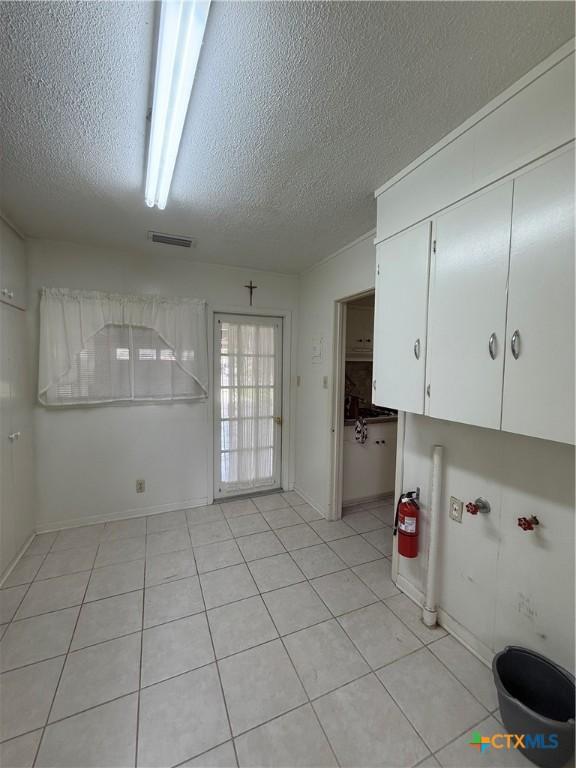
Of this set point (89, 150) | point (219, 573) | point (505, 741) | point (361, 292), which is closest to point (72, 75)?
point (89, 150)

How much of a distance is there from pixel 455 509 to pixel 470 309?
1.10 metres

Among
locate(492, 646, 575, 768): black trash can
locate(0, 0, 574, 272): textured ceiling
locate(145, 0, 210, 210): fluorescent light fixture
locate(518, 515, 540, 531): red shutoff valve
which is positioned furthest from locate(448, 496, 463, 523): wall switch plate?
locate(145, 0, 210, 210): fluorescent light fixture

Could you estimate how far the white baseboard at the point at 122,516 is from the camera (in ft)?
8.87

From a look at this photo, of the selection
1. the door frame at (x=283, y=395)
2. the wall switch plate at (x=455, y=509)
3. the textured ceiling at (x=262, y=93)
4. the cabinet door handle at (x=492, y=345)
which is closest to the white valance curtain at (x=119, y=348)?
the door frame at (x=283, y=395)

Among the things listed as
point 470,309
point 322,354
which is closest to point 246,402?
point 322,354

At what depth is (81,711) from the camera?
1.32 metres

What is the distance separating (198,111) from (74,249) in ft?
6.76

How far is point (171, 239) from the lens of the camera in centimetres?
258

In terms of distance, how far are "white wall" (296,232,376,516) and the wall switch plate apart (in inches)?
53.7

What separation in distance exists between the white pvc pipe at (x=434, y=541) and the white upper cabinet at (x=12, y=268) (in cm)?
302

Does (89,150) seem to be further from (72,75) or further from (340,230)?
(340,230)

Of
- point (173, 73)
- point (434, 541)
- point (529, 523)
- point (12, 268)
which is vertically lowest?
point (434, 541)

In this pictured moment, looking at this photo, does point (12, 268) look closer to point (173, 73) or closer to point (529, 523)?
point (173, 73)

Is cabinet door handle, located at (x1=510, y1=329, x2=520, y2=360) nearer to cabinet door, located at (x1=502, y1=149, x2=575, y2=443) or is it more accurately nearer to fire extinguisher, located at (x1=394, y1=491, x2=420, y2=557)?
cabinet door, located at (x1=502, y1=149, x2=575, y2=443)
